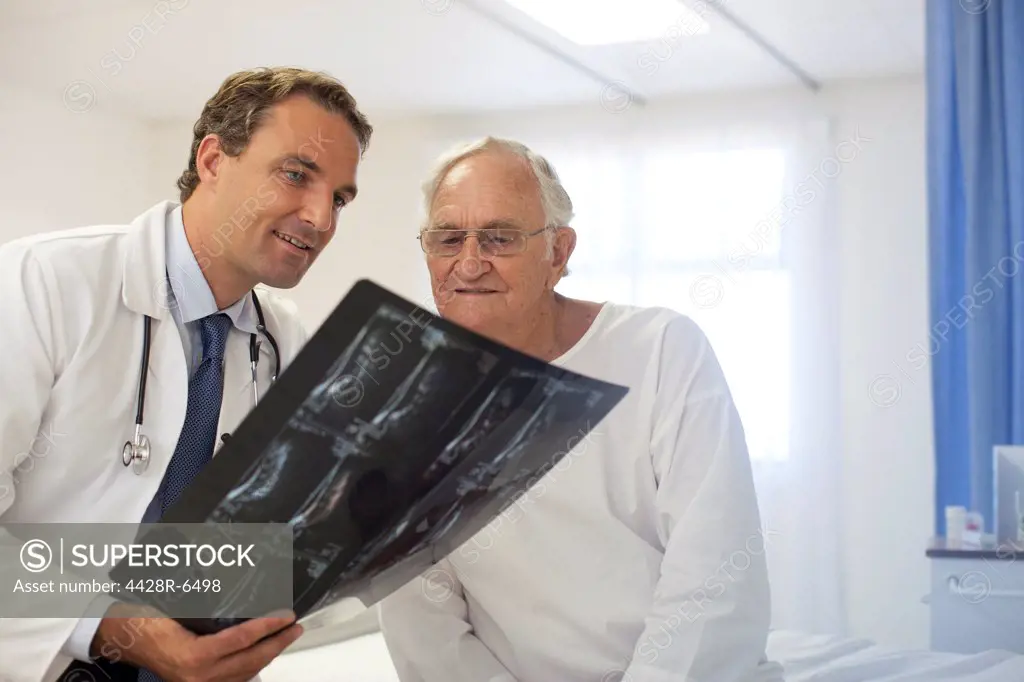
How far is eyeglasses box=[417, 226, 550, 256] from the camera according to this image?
161 centimetres

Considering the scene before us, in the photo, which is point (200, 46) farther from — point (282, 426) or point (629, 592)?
point (282, 426)

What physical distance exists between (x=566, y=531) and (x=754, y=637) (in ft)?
0.95

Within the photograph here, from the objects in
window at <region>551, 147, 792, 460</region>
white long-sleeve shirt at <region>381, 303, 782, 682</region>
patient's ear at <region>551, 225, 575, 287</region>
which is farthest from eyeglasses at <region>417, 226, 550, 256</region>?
window at <region>551, 147, 792, 460</region>

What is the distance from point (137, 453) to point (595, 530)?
618 millimetres

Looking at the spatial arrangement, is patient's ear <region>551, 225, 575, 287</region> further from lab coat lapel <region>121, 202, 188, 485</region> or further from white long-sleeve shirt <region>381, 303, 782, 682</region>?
lab coat lapel <region>121, 202, 188, 485</region>

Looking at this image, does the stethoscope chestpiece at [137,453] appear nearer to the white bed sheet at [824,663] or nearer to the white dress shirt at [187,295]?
the white dress shirt at [187,295]

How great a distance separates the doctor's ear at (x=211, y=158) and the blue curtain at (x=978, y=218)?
2834 mm

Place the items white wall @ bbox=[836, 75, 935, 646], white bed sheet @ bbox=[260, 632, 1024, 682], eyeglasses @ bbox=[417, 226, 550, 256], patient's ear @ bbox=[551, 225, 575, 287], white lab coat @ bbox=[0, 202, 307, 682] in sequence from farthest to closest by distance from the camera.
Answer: white wall @ bbox=[836, 75, 935, 646] → white bed sheet @ bbox=[260, 632, 1024, 682] → patient's ear @ bbox=[551, 225, 575, 287] → eyeglasses @ bbox=[417, 226, 550, 256] → white lab coat @ bbox=[0, 202, 307, 682]

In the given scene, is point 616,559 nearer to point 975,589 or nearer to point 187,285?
point 187,285

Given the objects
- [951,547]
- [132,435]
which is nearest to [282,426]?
[132,435]

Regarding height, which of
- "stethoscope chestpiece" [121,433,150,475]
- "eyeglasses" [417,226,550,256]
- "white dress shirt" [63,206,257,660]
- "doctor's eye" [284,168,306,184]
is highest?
"doctor's eye" [284,168,306,184]

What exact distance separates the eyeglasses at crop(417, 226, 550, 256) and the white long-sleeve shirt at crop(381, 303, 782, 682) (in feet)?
0.81

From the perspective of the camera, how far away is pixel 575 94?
598 centimetres

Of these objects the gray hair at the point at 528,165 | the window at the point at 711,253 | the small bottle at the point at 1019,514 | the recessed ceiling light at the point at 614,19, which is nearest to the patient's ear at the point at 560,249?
the gray hair at the point at 528,165
